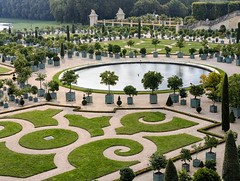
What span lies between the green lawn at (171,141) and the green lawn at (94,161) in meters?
1.46

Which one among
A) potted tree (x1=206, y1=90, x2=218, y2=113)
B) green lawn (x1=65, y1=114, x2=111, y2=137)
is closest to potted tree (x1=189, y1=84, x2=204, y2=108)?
potted tree (x1=206, y1=90, x2=218, y2=113)

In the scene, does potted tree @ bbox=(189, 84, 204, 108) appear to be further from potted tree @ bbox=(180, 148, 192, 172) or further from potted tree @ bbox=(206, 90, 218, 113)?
potted tree @ bbox=(180, 148, 192, 172)

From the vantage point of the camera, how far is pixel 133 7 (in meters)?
136

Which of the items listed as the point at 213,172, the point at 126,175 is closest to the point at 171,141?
the point at 126,175

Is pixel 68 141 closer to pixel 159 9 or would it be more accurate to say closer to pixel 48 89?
pixel 48 89

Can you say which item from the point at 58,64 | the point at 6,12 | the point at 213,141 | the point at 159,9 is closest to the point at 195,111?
the point at 213,141

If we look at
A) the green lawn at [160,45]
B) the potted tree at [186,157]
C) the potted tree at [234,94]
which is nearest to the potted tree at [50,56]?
the green lawn at [160,45]

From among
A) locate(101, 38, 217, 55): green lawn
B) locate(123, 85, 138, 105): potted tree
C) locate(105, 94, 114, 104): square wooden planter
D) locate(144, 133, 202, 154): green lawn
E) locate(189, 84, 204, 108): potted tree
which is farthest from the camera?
locate(101, 38, 217, 55): green lawn

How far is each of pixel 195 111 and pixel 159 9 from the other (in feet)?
310

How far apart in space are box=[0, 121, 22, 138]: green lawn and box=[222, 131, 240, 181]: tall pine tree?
1863 centimetres

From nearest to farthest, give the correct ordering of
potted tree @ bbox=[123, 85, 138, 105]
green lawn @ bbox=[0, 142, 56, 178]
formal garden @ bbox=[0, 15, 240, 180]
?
green lawn @ bbox=[0, 142, 56, 178] < formal garden @ bbox=[0, 15, 240, 180] < potted tree @ bbox=[123, 85, 138, 105]

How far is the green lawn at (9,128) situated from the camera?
35938mm

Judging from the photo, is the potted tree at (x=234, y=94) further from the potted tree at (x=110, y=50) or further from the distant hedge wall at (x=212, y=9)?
the distant hedge wall at (x=212, y=9)

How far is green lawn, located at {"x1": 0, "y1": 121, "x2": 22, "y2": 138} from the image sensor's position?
35938 mm
